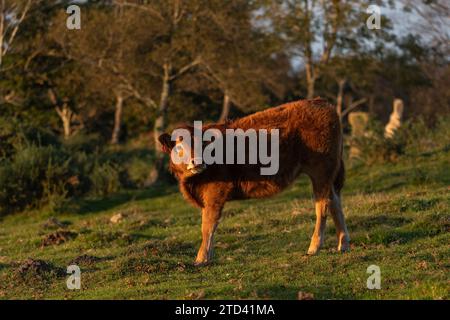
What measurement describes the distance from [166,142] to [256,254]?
7.06ft

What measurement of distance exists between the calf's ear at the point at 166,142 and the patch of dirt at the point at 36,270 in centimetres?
217

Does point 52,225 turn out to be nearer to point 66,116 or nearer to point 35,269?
point 35,269

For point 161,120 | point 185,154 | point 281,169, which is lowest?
point 281,169

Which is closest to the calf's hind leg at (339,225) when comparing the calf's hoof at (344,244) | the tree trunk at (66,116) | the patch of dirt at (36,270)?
the calf's hoof at (344,244)

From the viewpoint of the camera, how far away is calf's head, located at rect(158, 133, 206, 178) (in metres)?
10.5

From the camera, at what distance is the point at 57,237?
14.2 metres

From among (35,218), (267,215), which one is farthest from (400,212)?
(35,218)

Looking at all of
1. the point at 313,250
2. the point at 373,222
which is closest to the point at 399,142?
the point at 373,222

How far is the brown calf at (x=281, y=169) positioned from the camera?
35.1ft

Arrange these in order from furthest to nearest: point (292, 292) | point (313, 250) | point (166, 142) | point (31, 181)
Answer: point (31, 181)
point (313, 250)
point (166, 142)
point (292, 292)

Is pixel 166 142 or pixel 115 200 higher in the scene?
pixel 166 142

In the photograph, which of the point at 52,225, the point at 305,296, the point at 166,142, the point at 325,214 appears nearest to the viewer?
the point at 305,296

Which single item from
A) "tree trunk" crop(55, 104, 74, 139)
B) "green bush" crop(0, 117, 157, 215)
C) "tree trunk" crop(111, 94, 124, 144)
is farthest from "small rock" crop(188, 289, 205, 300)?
"tree trunk" crop(55, 104, 74, 139)

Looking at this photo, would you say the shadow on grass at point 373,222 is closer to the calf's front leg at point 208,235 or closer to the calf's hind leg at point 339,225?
the calf's hind leg at point 339,225
